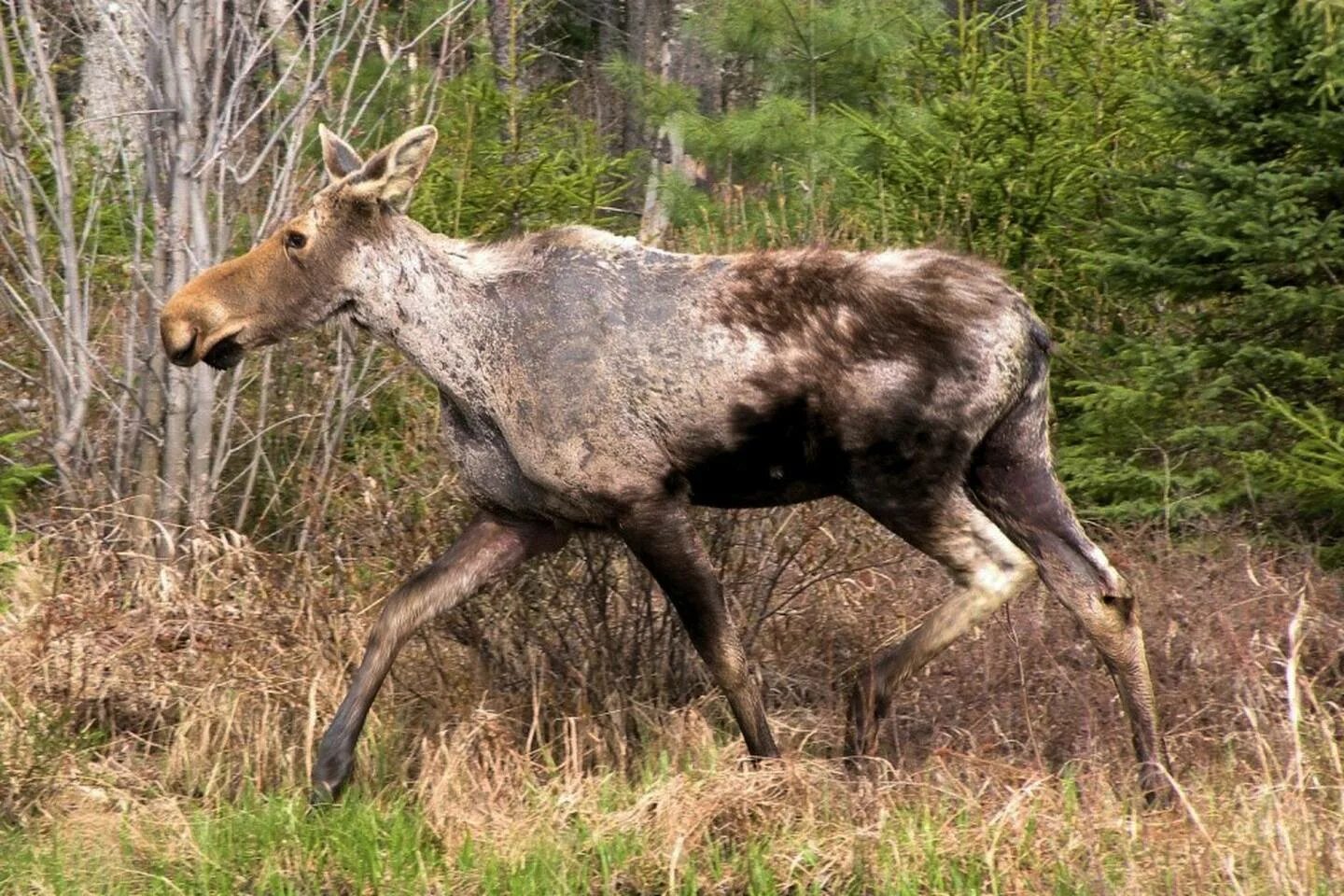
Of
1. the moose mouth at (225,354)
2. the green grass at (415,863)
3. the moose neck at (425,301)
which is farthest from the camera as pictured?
the moose mouth at (225,354)

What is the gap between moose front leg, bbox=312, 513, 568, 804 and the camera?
6.03 m

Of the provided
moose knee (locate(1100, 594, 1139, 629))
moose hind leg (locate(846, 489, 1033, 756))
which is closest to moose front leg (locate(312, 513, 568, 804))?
moose hind leg (locate(846, 489, 1033, 756))

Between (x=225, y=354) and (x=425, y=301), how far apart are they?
74cm

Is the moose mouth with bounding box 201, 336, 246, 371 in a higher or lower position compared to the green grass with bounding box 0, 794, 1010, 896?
higher

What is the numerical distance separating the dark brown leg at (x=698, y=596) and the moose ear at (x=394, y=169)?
1429 mm

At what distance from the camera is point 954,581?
6.19 m

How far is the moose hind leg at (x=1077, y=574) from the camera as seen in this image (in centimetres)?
602

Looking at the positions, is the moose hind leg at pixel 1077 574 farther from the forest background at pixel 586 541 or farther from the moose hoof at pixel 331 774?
the moose hoof at pixel 331 774

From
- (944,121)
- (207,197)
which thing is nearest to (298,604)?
(207,197)

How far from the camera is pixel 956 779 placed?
5652 millimetres

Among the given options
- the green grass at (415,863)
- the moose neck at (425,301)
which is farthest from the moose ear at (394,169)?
the green grass at (415,863)

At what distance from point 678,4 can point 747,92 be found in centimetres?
278

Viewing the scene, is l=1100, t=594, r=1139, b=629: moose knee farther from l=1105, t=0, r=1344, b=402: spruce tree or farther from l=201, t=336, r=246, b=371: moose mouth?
l=201, t=336, r=246, b=371: moose mouth

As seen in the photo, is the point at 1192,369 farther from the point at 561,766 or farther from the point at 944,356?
the point at 561,766
